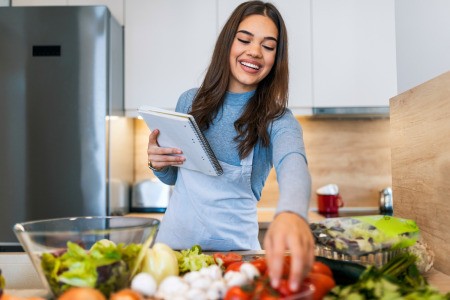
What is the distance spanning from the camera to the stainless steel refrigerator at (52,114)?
7.22ft

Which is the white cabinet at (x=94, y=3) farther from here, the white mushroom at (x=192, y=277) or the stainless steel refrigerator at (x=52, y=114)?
the white mushroom at (x=192, y=277)

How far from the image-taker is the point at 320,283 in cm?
66

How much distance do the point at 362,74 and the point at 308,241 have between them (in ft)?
6.84

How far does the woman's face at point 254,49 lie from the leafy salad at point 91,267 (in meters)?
0.74

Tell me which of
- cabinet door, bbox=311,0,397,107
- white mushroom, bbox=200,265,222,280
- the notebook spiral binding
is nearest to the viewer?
white mushroom, bbox=200,265,222,280

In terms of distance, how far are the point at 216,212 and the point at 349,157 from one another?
1697 mm

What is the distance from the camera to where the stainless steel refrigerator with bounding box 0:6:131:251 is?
2.20 meters

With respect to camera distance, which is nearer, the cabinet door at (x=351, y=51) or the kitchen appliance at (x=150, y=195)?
the cabinet door at (x=351, y=51)

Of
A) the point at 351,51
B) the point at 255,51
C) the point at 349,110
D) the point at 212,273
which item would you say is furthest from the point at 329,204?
the point at 212,273

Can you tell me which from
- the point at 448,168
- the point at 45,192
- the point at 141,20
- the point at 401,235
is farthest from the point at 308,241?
the point at 141,20

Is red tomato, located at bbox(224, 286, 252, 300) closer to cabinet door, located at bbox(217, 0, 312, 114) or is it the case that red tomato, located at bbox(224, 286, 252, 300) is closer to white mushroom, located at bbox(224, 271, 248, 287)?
white mushroom, located at bbox(224, 271, 248, 287)

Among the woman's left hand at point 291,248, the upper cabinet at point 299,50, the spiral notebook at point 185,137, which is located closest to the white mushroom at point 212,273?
the woman's left hand at point 291,248

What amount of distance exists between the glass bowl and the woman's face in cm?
71

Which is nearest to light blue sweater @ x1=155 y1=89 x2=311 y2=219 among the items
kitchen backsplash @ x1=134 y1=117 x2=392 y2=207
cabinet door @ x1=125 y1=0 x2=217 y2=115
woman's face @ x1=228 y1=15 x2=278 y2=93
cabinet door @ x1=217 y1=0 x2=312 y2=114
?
woman's face @ x1=228 y1=15 x2=278 y2=93
